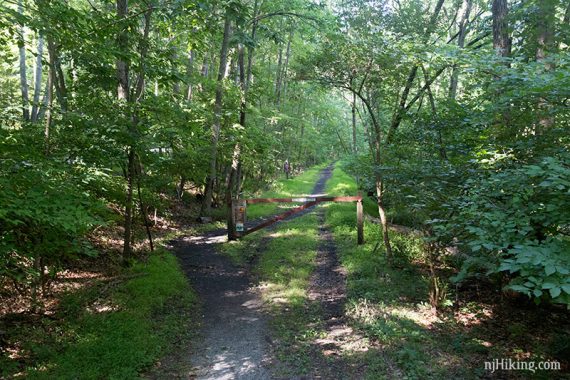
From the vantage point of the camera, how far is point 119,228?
11992 mm

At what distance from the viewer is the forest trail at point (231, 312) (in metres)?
5.33

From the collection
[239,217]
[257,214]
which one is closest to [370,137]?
[239,217]

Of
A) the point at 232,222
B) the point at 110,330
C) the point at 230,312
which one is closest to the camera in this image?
the point at 110,330

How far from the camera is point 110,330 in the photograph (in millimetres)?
5793

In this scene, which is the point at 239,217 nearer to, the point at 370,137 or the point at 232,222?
the point at 232,222

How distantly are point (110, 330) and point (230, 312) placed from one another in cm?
230

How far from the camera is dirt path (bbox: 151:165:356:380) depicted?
532cm

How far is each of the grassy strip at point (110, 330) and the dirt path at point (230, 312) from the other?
46 cm

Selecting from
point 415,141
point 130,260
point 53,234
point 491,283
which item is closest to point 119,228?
point 130,260

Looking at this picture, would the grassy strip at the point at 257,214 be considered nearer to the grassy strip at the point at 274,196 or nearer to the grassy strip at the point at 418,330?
the grassy strip at the point at 274,196

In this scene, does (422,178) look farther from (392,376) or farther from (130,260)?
(130,260)

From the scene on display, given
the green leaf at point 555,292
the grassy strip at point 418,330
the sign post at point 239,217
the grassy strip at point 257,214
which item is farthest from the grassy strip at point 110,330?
the green leaf at point 555,292

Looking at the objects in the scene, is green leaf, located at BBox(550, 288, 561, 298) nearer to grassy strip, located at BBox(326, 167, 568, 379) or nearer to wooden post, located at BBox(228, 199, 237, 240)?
grassy strip, located at BBox(326, 167, 568, 379)

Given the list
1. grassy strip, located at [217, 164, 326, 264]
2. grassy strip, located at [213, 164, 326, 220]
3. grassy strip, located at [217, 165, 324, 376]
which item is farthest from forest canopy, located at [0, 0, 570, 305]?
grassy strip, located at [213, 164, 326, 220]
